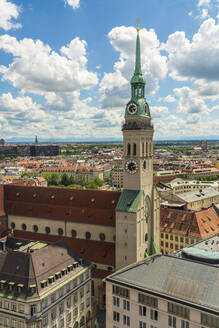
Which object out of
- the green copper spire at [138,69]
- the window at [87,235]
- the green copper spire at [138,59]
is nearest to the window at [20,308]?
the window at [87,235]

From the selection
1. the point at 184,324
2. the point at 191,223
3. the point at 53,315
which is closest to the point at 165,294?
the point at 184,324

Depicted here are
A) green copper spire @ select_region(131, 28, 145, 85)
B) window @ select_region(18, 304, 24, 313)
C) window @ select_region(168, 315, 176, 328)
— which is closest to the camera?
window @ select_region(168, 315, 176, 328)

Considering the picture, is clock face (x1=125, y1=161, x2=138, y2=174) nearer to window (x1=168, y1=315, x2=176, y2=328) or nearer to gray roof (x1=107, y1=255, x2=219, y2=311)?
gray roof (x1=107, y1=255, x2=219, y2=311)

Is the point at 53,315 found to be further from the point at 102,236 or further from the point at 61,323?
the point at 102,236

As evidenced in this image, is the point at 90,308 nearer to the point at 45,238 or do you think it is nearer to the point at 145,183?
the point at 45,238

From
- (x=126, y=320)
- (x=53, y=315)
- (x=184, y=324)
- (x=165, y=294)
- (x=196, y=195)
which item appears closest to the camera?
(x=184, y=324)

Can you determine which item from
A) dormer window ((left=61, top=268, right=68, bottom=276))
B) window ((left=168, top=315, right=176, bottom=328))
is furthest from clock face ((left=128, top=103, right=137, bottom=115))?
window ((left=168, top=315, right=176, bottom=328))

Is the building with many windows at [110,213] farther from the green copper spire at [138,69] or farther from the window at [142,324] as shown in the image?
the window at [142,324]

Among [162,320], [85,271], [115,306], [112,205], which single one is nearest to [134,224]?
[112,205]
